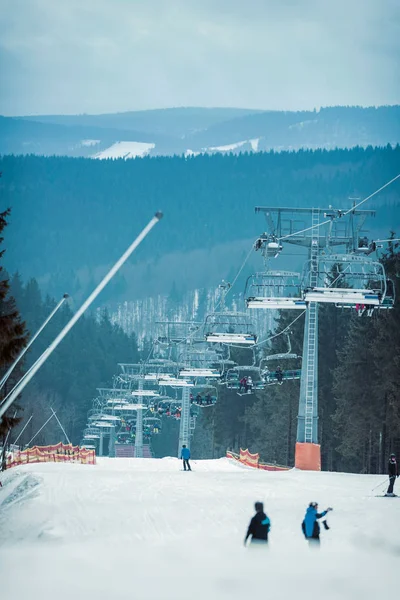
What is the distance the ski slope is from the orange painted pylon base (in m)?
6.85

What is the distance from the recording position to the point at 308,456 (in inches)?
1839

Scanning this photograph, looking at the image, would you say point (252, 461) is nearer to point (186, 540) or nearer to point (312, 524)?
point (186, 540)

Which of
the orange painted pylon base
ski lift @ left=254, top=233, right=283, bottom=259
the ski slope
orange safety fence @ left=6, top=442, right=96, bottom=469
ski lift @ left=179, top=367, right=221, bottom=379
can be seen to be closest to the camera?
the ski slope

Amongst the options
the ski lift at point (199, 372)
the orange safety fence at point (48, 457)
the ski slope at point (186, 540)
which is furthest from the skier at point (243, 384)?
the ski slope at point (186, 540)

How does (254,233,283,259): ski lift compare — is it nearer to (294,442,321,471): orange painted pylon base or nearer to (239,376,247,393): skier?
(294,442,321,471): orange painted pylon base

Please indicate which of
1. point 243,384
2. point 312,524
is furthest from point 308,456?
point 312,524

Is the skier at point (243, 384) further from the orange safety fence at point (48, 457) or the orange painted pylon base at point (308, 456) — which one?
the orange painted pylon base at point (308, 456)

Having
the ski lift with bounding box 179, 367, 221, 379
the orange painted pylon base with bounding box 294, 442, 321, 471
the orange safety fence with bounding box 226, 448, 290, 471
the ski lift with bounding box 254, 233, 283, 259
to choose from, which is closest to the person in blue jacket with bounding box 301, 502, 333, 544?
the orange painted pylon base with bounding box 294, 442, 321, 471

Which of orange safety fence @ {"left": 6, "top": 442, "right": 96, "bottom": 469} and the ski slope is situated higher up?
the ski slope

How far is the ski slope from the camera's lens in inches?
675

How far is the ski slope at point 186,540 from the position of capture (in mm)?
17156

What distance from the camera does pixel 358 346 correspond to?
70.9 meters

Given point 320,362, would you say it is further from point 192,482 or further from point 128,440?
point 192,482

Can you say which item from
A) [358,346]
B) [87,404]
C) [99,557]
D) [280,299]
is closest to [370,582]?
[99,557]
